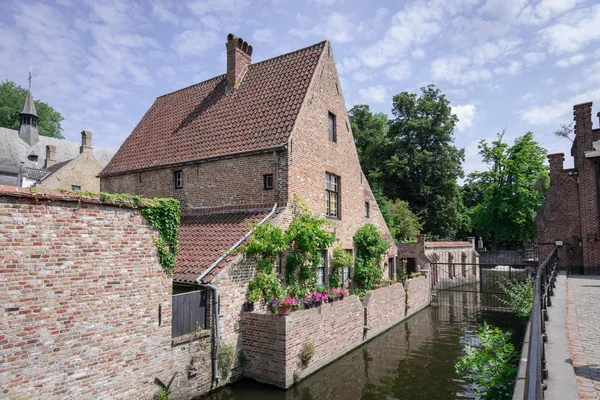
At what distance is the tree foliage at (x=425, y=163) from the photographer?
3919 cm

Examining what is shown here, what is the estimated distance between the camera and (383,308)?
15.1 meters

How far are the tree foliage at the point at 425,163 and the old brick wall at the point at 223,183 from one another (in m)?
25.8

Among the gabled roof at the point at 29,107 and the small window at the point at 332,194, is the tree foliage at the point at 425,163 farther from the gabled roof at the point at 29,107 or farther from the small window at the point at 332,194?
the gabled roof at the point at 29,107

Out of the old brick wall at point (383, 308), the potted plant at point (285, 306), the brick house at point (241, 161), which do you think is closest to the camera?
the potted plant at point (285, 306)

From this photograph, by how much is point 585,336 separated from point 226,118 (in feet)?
44.7

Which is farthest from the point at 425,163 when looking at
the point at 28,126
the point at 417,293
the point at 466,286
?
the point at 28,126

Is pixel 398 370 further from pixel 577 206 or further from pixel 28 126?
pixel 28 126

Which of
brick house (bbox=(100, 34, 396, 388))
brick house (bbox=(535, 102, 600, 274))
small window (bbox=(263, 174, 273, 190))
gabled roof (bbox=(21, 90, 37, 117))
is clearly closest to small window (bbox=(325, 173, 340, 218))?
brick house (bbox=(100, 34, 396, 388))

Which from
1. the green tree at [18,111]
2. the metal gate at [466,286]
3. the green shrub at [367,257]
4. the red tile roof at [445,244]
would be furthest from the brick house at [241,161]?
the green tree at [18,111]

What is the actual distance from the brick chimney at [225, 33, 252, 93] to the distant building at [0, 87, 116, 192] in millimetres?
13328

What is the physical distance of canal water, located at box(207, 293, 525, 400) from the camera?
29.8ft

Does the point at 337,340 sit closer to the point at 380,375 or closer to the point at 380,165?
the point at 380,375

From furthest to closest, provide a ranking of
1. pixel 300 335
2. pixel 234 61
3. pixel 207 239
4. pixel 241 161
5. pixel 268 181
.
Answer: pixel 234 61 → pixel 241 161 → pixel 268 181 → pixel 207 239 → pixel 300 335

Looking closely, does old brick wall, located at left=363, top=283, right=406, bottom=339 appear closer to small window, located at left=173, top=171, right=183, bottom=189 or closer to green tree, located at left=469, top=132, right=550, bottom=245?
small window, located at left=173, top=171, right=183, bottom=189
